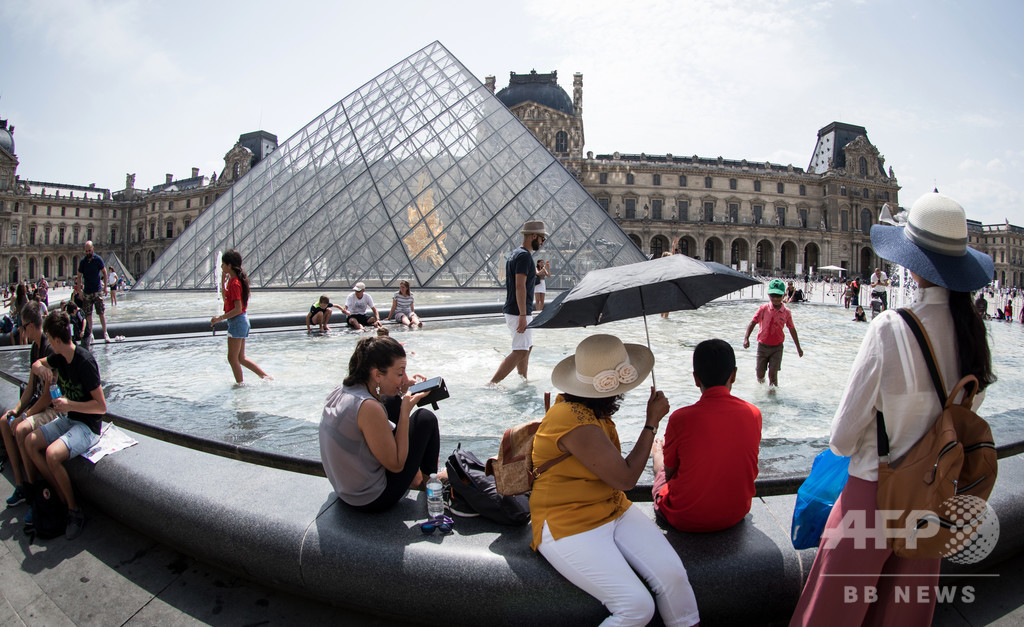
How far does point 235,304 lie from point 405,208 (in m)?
10.1

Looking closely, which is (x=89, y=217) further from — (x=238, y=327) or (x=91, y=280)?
(x=238, y=327)

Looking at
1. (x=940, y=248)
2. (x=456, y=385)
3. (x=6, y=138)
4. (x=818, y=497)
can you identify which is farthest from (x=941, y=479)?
(x=6, y=138)

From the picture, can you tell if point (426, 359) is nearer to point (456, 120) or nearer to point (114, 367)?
point (114, 367)

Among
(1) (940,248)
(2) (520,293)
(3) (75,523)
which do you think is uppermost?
(1) (940,248)

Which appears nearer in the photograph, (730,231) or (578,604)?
(578,604)

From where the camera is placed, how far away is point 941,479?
3.64 feet

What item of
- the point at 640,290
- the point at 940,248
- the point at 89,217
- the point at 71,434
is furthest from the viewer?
the point at 89,217

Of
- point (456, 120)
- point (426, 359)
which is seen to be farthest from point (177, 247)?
point (426, 359)

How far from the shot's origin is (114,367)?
189 inches

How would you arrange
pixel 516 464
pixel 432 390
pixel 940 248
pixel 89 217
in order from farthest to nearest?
pixel 89 217, pixel 432 390, pixel 516 464, pixel 940 248

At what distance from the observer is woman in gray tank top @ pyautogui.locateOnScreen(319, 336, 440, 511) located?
1.80m

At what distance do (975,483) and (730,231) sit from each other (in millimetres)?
51601

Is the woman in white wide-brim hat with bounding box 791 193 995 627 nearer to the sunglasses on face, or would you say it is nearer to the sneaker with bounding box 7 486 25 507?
the sunglasses on face

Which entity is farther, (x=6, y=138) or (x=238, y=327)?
(x=6, y=138)
